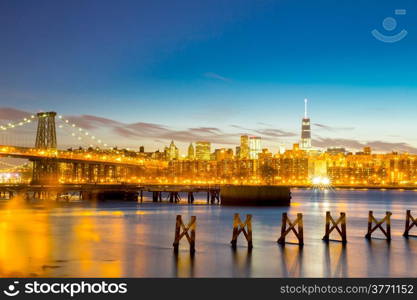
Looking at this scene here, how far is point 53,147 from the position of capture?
134125 millimetres

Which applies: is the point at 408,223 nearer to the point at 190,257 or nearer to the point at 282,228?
the point at 282,228

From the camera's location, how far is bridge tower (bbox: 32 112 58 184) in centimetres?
12219

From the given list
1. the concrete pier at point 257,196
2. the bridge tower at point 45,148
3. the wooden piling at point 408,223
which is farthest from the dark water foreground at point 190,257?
the bridge tower at point 45,148

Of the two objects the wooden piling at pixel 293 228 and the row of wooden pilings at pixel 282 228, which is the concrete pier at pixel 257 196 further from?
the wooden piling at pixel 293 228

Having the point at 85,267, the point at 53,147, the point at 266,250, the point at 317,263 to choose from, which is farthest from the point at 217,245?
the point at 53,147

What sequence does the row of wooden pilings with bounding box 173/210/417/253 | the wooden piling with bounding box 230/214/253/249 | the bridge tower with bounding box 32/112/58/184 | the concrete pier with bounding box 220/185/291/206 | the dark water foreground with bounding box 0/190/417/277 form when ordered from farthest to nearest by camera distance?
the bridge tower with bounding box 32/112/58/184
the concrete pier with bounding box 220/185/291/206
the wooden piling with bounding box 230/214/253/249
the row of wooden pilings with bounding box 173/210/417/253
the dark water foreground with bounding box 0/190/417/277

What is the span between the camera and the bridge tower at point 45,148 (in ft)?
401

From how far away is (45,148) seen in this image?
132 m

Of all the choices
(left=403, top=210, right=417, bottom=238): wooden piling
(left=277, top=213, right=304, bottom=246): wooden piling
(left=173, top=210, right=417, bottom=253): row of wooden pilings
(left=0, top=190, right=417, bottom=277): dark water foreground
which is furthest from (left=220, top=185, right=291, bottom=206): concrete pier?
(left=277, top=213, right=304, bottom=246): wooden piling

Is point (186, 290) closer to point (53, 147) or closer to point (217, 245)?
point (217, 245)

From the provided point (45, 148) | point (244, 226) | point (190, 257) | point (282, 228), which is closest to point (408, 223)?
point (282, 228)

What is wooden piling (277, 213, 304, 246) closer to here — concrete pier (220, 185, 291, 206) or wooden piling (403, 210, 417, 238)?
wooden piling (403, 210, 417, 238)

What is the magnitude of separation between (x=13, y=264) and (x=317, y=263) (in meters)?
14.7

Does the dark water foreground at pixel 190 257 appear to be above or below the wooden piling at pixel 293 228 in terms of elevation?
below
